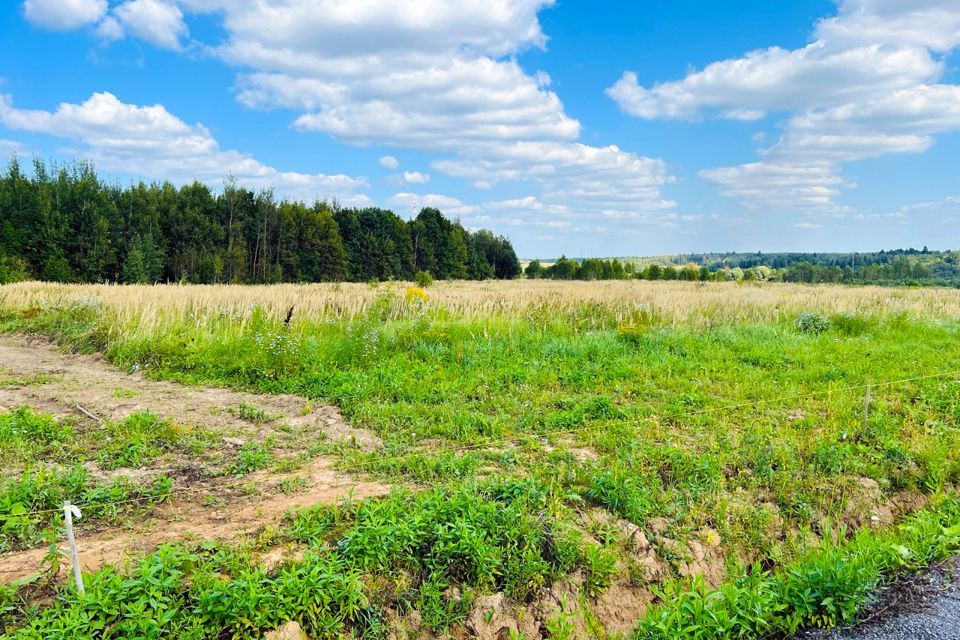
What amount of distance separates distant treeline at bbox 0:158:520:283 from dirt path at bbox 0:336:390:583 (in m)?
26.1

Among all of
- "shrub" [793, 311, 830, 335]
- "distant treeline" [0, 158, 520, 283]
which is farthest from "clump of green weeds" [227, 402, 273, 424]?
"distant treeline" [0, 158, 520, 283]

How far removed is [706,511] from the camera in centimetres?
449

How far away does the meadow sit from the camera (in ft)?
10.3

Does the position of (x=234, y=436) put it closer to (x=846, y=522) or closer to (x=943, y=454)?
(x=846, y=522)

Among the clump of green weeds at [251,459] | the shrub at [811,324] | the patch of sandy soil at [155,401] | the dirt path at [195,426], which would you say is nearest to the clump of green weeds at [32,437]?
the dirt path at [195,426]

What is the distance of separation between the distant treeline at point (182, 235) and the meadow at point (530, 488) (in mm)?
26173

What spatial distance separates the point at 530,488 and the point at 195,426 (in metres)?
3.96

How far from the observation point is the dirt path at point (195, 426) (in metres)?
3.72

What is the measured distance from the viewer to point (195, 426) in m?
6.09

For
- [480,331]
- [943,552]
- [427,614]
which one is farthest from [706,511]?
[480,331]

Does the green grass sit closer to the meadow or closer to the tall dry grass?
the meadow

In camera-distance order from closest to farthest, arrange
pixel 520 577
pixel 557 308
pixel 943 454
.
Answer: pixel 520 577, pixel 943 454, pixel 557 308

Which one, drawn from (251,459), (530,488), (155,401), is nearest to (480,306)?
(155,401)

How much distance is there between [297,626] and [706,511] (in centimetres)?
321
